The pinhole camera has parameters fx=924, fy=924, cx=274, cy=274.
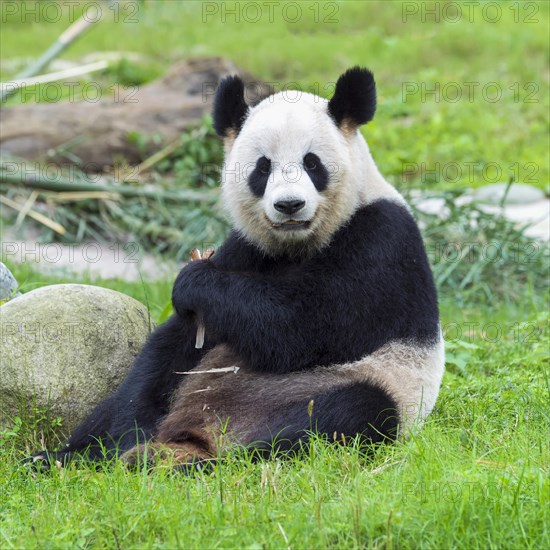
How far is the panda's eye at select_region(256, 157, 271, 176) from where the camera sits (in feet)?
16.2

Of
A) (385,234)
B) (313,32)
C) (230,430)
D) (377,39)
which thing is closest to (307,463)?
(230,430)

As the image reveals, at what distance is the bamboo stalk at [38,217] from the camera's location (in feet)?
31.6

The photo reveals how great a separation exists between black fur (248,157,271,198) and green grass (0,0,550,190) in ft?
16.1

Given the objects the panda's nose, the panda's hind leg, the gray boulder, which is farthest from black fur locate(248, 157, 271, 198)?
the gray boulder

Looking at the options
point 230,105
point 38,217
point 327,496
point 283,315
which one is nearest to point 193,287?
point 283,315

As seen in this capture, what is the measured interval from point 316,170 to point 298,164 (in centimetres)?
11

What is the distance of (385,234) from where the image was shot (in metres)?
4.88

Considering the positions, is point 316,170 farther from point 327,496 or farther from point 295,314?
point 327,496

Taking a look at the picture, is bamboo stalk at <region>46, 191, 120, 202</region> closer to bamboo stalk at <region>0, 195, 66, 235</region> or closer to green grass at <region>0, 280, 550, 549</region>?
bamboo stalk at <region>0, 195, 66, 235</region>

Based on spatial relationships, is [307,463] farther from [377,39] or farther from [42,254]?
[377,39]

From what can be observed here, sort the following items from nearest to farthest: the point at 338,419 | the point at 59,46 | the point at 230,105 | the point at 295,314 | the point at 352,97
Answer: the point at 338,419 → the point at 295,314 → the point at 352,97 → the point at 230,105 → the point at 59,46

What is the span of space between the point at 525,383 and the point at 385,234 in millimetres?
1490

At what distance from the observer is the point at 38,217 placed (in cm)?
970

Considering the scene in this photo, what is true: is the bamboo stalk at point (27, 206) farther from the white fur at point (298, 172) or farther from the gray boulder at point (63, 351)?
the white fur at point (298, 172)
